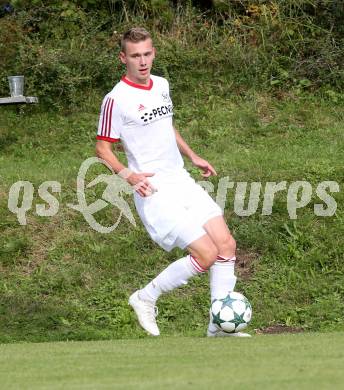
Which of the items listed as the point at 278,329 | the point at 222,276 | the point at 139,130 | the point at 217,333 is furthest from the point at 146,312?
the point at 278,329

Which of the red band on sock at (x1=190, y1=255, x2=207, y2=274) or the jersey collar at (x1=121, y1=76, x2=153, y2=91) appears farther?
the jersey collar at (x1=121, y1=76, x2=153, y2=91)

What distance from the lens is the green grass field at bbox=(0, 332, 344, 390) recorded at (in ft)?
19.1

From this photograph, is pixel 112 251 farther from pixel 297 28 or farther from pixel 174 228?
pixel 297 28

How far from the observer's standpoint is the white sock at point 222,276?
27.7ft

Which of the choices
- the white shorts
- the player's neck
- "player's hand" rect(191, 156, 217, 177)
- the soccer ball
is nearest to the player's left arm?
"player's hand" rect(191, 156, 217, 177)

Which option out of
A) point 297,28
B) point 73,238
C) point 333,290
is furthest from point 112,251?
point 297,28

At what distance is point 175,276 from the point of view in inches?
336

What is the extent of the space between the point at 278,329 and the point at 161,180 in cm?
312

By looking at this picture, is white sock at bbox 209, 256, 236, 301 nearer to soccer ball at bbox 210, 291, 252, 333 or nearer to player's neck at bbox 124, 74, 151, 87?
soccer ball at bbox 210, 291, 252, 333

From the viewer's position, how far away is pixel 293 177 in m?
13.0

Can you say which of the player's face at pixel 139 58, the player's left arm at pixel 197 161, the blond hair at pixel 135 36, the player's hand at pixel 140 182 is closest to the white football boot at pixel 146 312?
the player's hand at pixel 140 182

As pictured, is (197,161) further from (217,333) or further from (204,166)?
(217,333)

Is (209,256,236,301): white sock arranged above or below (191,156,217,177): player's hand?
below

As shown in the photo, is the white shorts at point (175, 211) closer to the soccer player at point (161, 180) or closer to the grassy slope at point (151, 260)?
the soccer player at point (161, 180)
